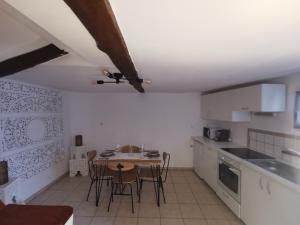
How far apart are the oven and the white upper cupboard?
848 mm

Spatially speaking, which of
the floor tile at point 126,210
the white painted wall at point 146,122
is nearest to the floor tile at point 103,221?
the floor tile at point 126,210

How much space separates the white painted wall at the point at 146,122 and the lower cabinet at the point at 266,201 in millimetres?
2654

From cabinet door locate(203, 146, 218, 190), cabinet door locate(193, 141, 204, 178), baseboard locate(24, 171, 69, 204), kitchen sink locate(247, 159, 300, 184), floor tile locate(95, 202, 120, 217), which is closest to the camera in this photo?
kitchen sink locate(247, 159, 300, 184)

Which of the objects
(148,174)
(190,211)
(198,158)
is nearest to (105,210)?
(148,174)

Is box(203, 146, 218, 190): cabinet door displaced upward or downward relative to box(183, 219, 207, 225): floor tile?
upward

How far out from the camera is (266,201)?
7.77 feet

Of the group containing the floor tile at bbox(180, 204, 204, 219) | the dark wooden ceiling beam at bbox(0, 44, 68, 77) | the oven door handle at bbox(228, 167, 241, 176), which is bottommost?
the floor tile at bbox(180, 204, 204, 219)

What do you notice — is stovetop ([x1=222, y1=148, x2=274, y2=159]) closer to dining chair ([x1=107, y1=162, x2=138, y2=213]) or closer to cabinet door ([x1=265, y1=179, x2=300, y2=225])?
cabinet door ([x1=265, y1=179, x2=300, y2=225])

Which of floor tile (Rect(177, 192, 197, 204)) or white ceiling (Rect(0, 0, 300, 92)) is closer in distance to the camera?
white ceiling (Rect(0, 0, 300, 92))

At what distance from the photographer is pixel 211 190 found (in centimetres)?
407

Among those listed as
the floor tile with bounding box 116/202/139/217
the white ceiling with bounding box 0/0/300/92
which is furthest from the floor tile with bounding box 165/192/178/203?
the white ceiling with bounding box 0/0/300/92

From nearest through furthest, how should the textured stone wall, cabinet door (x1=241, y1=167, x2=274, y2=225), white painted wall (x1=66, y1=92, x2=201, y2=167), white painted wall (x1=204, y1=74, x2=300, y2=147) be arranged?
cabinet door (x1=241, y1=167, x2=274, y2=225) → white painted wall (x1=204, y1=74, x2=300, y2=147) → the textured stone wall → white painted wall (x1=66, y1=92, x2=201, y2=167)

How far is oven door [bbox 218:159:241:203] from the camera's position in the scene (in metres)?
2.96

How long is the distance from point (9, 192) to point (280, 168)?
343 centimetres
